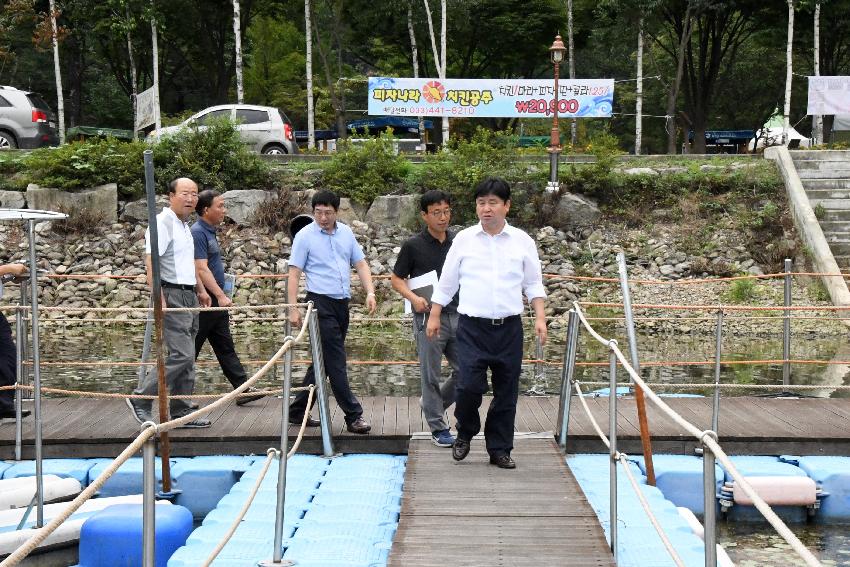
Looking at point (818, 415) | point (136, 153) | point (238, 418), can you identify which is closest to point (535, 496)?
point (238, 418)

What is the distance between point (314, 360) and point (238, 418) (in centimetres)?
144

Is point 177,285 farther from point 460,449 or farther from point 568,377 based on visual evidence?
point 568,377

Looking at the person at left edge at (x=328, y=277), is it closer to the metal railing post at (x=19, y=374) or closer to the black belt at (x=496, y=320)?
the black belt at (x=496, y=320)

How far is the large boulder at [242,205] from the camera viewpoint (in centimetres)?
2056

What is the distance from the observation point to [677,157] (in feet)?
76.3

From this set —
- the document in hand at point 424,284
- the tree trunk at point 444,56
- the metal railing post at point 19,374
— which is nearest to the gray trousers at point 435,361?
the document in hand at point 424,284

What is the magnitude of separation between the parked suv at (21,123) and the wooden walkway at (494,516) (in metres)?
19.5

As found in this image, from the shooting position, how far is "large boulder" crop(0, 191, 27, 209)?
20.2m

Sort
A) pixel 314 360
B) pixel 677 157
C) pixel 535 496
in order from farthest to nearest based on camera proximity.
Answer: pixel 677 157
pixel 314 360
pixel 535 496

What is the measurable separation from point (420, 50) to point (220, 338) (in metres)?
28.9

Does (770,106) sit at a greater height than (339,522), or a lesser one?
greater

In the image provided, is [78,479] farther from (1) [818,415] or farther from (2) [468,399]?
(1) [818,415]

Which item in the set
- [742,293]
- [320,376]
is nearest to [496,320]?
[320,376]

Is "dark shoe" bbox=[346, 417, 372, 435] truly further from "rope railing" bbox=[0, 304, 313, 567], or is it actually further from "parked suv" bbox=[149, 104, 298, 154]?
"parked suv" bbox=[149, 104, 298, 154]
